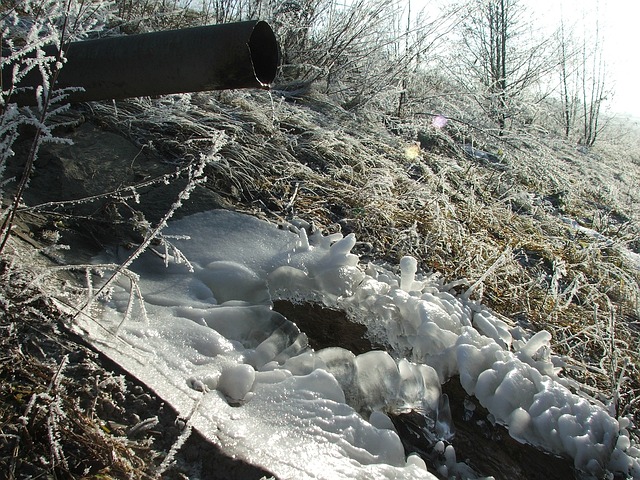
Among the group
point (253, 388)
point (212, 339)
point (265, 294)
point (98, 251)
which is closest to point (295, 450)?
point (253, 388)

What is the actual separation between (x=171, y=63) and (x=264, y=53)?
299 mm

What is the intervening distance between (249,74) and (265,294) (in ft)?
2.40

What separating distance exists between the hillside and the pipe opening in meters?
0.22

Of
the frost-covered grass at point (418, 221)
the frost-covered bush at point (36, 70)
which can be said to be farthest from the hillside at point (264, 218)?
the frost-covered bush at point (36, 70)

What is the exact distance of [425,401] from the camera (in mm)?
1523

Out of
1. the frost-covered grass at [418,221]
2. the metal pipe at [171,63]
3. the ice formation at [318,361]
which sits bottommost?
the ice formation at [318,361]

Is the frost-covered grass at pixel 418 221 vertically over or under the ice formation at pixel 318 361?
over

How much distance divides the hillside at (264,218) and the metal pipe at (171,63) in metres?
0.21

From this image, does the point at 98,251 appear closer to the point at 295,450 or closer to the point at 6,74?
the point at 6,74

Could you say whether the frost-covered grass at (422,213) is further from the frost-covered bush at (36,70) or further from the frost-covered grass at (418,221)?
the frost-covered bush at (36,70)

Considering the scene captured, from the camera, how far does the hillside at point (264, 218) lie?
102cm

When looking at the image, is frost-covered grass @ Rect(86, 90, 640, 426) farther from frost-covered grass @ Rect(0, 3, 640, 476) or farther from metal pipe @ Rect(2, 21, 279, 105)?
metal pipe @ Rect(2, 21, 279, 105)

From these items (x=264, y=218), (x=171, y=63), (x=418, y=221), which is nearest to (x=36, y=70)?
(x=171, y=63)

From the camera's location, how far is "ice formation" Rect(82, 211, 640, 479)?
1.15 metres
